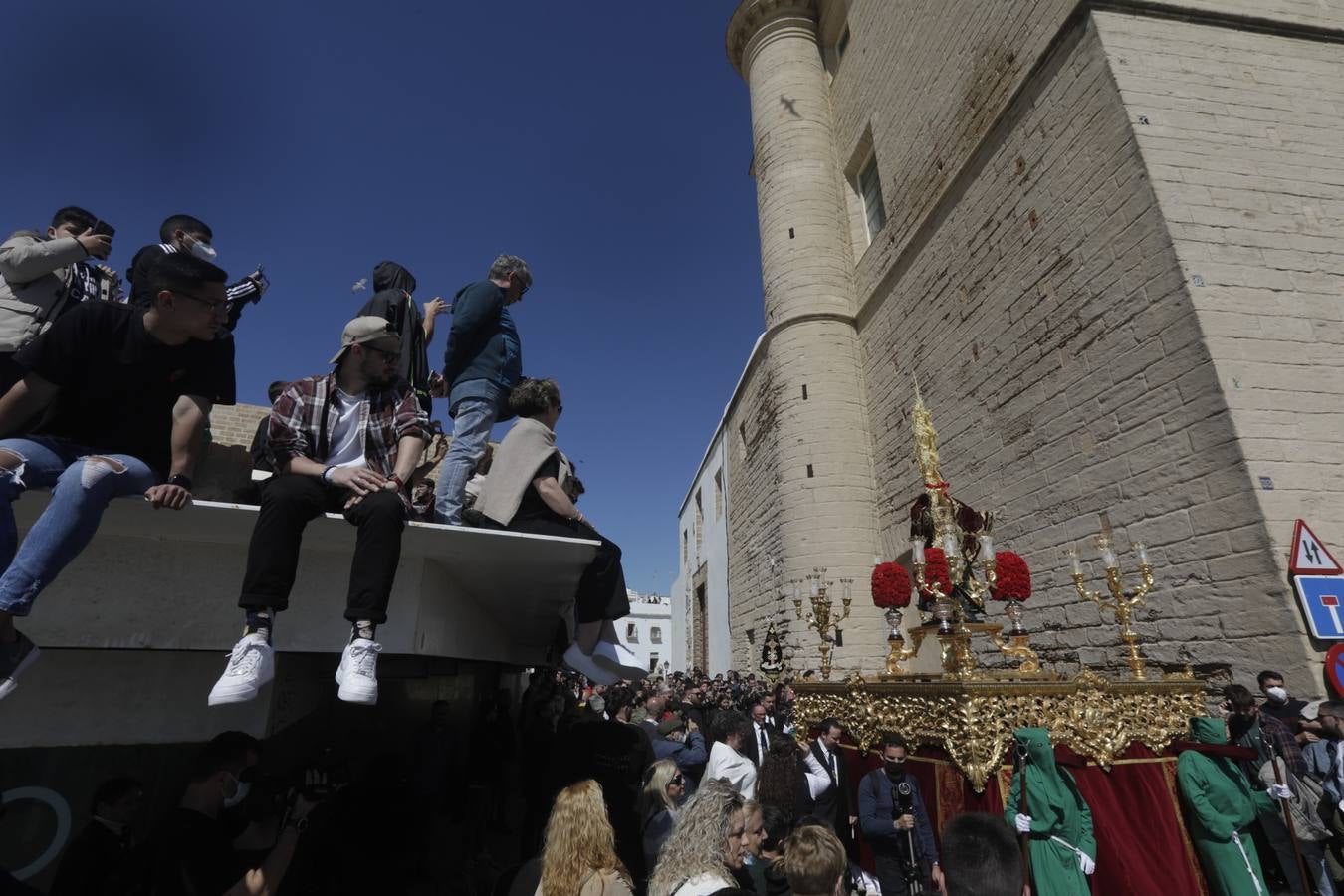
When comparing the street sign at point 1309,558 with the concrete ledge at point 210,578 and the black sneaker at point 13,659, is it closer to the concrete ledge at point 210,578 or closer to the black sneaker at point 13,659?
the concrete ledge at point 210,578

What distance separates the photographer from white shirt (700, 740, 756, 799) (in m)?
4.86

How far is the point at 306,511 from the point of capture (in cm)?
239

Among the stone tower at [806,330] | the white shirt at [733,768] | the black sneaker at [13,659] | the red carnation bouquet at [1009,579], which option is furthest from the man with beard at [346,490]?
the stone tower at [806,330]

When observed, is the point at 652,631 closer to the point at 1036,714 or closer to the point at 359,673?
the point at 1036,714

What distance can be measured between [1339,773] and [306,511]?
690 centimetres

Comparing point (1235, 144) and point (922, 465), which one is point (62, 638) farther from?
point (1235, 144)

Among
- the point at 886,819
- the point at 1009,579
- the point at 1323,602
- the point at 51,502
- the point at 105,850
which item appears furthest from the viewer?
the point at 1009,579

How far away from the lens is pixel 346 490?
257cm

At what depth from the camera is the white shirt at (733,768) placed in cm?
486

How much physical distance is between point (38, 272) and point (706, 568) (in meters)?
22.1

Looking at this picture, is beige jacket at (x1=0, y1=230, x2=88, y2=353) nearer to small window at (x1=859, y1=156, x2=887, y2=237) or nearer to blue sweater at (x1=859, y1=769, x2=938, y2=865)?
blue sweater at (x1=859, y1=769, x2=938, y2=865)

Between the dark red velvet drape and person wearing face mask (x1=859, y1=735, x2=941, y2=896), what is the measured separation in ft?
0.49

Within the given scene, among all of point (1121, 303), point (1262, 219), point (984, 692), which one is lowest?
point (984, 692)

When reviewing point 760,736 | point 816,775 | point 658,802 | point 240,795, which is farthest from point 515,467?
point 760,736
